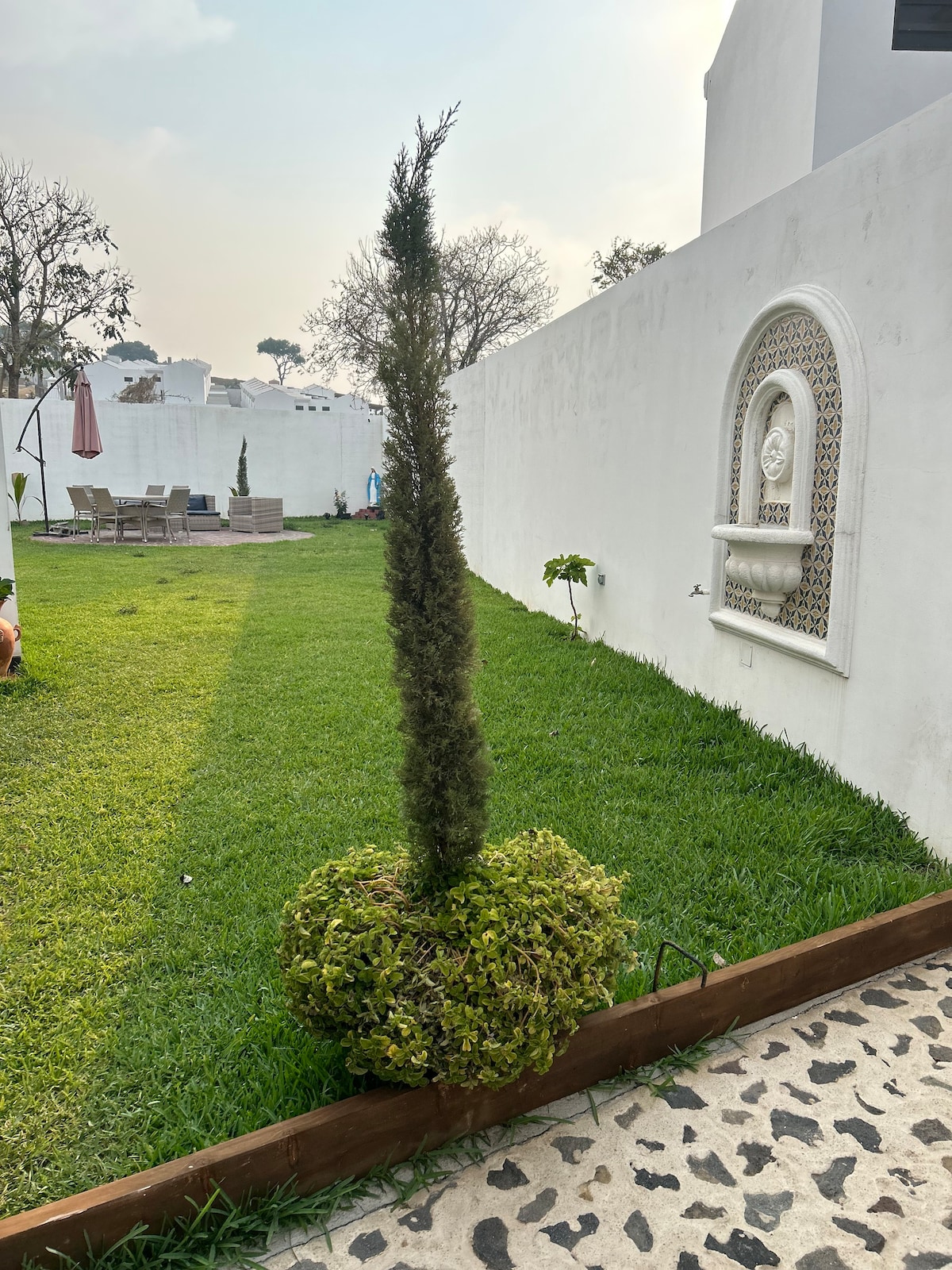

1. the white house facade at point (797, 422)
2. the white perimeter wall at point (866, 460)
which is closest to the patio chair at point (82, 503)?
the white perimeter wall at point (866, 460)

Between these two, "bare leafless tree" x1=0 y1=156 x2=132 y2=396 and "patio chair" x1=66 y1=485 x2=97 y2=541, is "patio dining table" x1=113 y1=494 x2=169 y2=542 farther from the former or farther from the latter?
"bare leafless tree" x1=0 y1=156 x2=132 y2=396

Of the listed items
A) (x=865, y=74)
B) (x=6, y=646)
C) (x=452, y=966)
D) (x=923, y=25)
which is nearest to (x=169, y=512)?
(x=6, y=646)

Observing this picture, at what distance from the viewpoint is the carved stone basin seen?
3750 millimetres

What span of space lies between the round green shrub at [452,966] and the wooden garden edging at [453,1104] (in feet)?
0.32

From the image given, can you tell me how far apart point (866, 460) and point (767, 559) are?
705 millimetres

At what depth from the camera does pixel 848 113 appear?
573cm

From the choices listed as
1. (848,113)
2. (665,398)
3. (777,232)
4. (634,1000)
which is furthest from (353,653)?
(848,113)

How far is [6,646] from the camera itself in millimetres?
5332

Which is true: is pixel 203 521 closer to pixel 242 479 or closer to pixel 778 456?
pixel 242 479

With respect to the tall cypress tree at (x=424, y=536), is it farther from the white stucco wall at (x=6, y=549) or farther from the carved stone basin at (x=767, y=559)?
the white stucco wall at (x=6, y=549)

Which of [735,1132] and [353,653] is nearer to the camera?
[735,1132]

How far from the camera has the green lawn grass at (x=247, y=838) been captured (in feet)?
6.44

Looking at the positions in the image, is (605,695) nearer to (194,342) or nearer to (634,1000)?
(634,1000)

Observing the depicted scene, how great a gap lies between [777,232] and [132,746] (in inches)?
168
